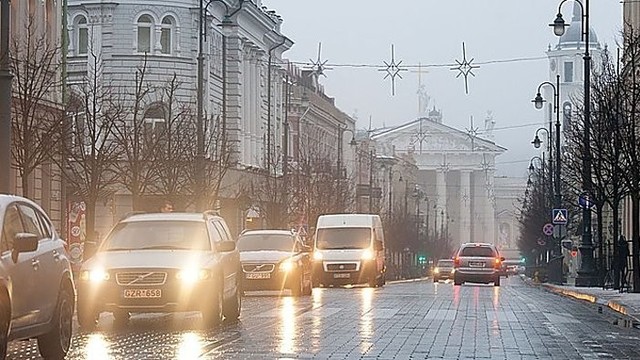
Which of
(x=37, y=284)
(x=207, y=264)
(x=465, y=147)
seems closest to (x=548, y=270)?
(x=207, y=264)

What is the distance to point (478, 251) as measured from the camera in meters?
54.9

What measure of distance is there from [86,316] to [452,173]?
5961 inches

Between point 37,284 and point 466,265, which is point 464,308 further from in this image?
point 466,265

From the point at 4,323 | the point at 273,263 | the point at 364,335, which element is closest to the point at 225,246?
the point at 364,335

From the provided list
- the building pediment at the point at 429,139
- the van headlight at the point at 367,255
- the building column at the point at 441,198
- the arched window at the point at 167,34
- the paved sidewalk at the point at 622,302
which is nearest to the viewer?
the paved sidewalk at the point at 622,302

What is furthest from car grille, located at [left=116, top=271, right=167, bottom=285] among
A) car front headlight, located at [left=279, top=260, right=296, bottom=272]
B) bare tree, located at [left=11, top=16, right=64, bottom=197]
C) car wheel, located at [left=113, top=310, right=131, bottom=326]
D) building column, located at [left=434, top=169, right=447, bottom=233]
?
building column, located at [left=434, top=169, right=447, bottom=233]

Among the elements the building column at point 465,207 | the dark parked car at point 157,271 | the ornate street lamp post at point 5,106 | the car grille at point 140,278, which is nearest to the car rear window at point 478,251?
the ornate street lamp post at point 5,106

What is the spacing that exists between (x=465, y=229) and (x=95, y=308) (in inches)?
6167

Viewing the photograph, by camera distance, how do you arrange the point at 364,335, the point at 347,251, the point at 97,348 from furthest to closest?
1. the point at 347,251
2. the point at 364,335
3. the point at 97,348

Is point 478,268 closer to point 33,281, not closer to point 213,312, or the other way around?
point 213,312

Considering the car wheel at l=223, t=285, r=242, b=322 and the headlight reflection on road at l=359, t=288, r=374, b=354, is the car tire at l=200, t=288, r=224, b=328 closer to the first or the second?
the car wheel at l=223, t=285, r=242, b=322

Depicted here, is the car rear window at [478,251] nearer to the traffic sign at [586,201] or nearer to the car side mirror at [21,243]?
the traffic sign at [586,201]

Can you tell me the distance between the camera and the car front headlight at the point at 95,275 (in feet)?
68.0

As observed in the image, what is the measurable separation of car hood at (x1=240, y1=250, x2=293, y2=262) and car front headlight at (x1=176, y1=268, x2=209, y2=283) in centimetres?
1334
